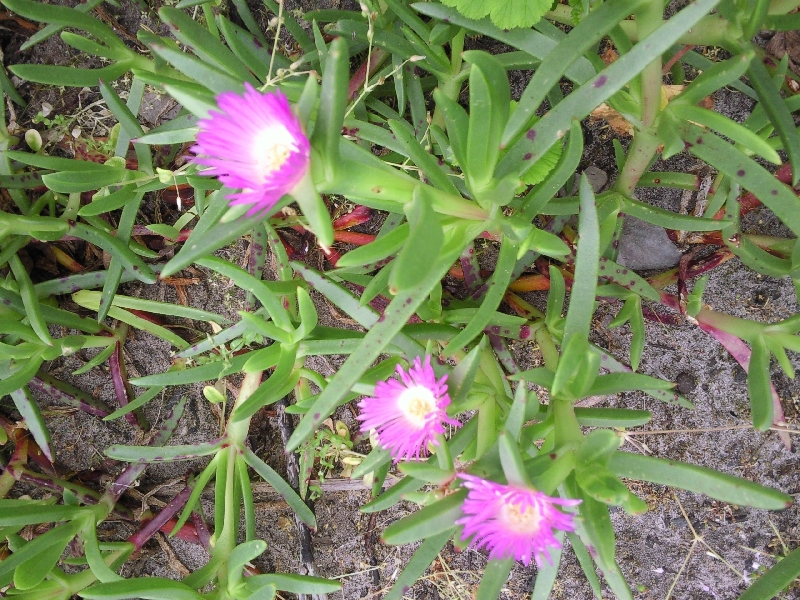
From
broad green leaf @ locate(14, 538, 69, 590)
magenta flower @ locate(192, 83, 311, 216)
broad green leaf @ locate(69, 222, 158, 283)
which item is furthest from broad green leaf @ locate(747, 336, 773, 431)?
broad green leaf @ locate(14, 538, 69, 590)

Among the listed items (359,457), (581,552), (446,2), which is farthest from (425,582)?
(446,2)

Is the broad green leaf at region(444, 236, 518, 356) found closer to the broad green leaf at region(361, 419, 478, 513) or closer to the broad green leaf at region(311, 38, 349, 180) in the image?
the broad green leaf at region(361, 419, 478, 513)

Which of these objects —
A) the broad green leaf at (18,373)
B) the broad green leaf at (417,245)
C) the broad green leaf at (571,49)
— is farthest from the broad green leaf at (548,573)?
the broad green leaf at (18,373)

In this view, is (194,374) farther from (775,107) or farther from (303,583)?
(775,107)

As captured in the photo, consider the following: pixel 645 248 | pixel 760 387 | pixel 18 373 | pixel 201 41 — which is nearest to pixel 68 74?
pixel 201 41

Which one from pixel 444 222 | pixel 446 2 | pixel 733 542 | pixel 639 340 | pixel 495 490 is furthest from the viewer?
pixel 733 542

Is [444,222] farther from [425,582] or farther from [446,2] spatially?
[425,582]

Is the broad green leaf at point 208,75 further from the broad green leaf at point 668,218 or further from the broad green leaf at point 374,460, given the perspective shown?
the broad green leaf at point 668,218
